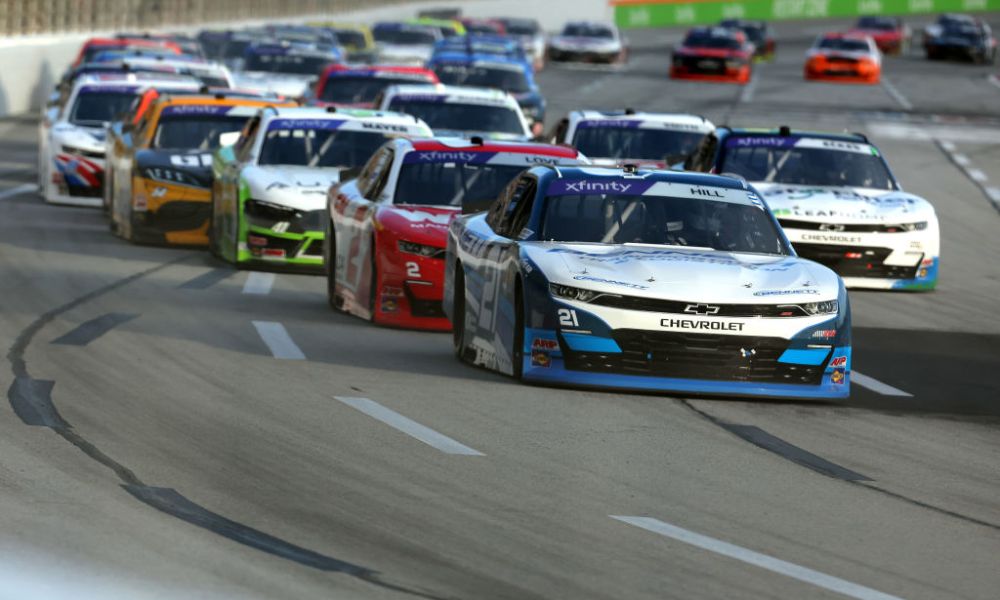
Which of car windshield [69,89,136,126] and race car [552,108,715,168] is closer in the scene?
race car [552,108,715,168]

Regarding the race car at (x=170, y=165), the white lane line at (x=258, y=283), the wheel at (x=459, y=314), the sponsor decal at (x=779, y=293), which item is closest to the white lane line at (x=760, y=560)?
the sponsor decal at (x=779, y=293)

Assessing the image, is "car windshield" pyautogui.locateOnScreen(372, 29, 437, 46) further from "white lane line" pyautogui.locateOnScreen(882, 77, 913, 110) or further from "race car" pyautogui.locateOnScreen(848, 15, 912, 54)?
"race car" pyautogui.locateOnScreen(848, 15, 912, 54)

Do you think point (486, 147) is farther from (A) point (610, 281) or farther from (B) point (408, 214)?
(A) point (610, 281)

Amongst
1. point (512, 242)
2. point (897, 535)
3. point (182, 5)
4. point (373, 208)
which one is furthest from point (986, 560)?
point (182, 5)

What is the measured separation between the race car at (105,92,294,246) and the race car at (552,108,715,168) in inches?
131

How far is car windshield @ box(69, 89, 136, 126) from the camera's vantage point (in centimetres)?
2619

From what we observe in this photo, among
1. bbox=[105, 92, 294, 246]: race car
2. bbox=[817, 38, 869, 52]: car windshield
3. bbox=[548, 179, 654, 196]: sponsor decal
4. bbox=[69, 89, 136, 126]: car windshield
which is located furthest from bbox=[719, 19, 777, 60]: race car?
bbox=[548, 179, 654, 196]: sponsor decal

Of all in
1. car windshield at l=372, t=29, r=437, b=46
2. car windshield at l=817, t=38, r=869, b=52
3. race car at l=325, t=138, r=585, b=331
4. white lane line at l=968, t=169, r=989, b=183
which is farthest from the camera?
car windshield at l=817, t=38, r=869, b=52

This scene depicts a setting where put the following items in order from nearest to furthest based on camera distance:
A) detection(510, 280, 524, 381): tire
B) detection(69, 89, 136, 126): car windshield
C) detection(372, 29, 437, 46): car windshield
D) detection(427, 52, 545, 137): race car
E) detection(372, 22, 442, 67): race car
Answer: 1. detection(510, 280, 524, 381): tire
2. detection(69, 89, 136, 126): car windshield
3. detection(427, 52, 545, 137): race car
4. detection(372, 22, 442, 67): race car
5. detection(372, 29, 437, 46): car windshield

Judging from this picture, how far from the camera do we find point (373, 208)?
1558cm

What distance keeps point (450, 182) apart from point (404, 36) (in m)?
41.4

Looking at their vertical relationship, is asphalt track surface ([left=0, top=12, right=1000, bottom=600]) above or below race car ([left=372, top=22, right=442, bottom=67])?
above

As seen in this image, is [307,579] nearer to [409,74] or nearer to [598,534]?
[598,534]

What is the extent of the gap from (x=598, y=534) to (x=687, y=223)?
5.21 metres
